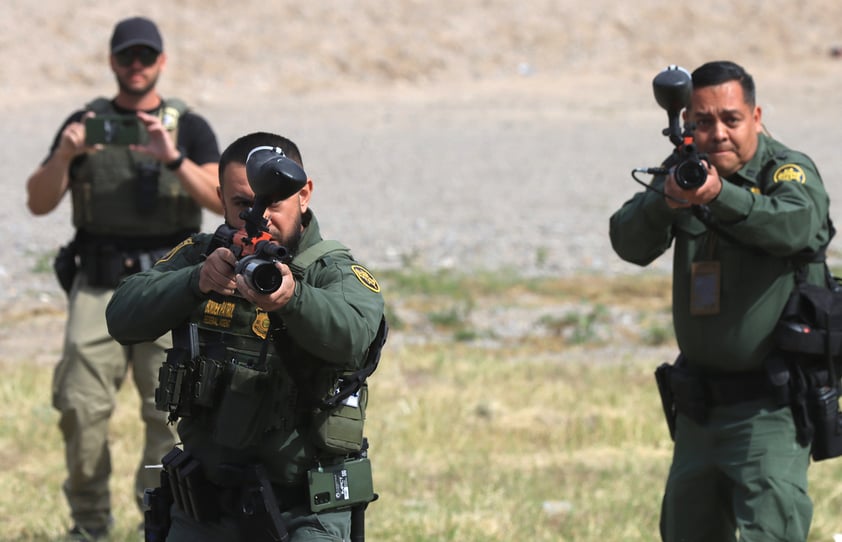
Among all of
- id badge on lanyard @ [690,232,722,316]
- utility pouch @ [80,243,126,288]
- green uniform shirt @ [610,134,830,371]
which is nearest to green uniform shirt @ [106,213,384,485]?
green uniform shirt @ [610,134,830,371]

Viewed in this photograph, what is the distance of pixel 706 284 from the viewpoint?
195 inches

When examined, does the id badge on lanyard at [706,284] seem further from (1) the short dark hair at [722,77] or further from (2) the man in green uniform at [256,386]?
(2) the man in green uniform at [256,386]

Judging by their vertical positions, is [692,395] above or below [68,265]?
below

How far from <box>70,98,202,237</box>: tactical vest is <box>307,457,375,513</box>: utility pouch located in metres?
2.65

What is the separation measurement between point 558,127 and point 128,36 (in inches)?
738

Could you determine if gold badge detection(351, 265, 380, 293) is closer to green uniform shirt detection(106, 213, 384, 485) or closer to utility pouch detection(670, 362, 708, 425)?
green uniform shirt detection(106, 213, 384, 485)

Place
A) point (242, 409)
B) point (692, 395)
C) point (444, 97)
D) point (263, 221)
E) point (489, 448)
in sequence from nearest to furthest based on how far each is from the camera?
point (263, 221)
point (242, 409)
point (692, 395)
point (489, 448)
point (444, 97)

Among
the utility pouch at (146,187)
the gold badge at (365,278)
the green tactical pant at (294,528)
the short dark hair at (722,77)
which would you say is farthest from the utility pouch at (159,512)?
the utility pouch at (146,187)

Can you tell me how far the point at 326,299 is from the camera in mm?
3695

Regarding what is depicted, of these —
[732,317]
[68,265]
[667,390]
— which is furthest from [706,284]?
[68,265]

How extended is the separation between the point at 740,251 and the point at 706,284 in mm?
154

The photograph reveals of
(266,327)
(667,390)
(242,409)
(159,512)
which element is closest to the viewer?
(242,409)

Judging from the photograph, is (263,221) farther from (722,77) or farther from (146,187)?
(146,187)

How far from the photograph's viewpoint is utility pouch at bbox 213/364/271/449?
153 inches
